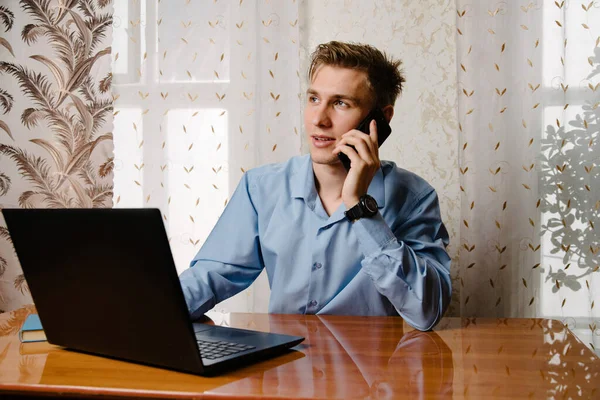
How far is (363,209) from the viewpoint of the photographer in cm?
152

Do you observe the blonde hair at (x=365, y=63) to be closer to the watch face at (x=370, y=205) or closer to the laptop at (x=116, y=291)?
the watch face at (x=370, y=205)

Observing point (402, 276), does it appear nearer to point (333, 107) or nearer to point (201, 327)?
point (201, 327)

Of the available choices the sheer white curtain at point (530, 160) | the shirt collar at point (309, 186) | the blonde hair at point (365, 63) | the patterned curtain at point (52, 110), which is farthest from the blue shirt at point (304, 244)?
the patterned curtain at point (52, 110)

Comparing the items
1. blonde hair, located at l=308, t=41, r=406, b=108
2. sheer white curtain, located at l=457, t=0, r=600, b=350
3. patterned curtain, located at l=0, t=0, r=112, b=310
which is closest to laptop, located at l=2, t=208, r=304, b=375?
blonde hair, located at l=308, t=41, r=406, b=108

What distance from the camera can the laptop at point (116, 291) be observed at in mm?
955

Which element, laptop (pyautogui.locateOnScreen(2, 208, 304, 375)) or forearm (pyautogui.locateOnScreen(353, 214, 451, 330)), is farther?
forearm (pyautogui.locateOnScreen(353, 214, 451, 330))

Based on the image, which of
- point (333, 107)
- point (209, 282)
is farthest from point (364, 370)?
point (333, 107)

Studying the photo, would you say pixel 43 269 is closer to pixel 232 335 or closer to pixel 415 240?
pixel 232 335

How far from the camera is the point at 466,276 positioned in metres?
2.43

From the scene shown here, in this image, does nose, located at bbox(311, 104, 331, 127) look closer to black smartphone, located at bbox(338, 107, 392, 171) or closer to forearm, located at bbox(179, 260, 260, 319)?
black smartphone, located at bbox(338, 107, 392, 171)

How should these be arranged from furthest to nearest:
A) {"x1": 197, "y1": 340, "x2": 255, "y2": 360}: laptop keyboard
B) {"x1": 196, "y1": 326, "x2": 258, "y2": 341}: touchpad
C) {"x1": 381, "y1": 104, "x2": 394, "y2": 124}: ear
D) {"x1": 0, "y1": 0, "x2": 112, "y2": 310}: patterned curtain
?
{"x1": 0, "y1": 0, "x2": 112, "y2": 310}: patterned curtain
{"x1": 381, "y1": 104, "x2": 394, "y2": 124}: ear
{"x1": 196, "y1": 326, "x2": 258, "y2": 341}: touchpad
{"x1": 197, "y1": 340, "x2": 255, "y2": 360}: laptop keyboard

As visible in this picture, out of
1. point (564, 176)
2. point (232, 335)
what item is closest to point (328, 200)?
point (232, 335)

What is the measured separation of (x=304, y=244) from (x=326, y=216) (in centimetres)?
10

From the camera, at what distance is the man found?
1.66m
